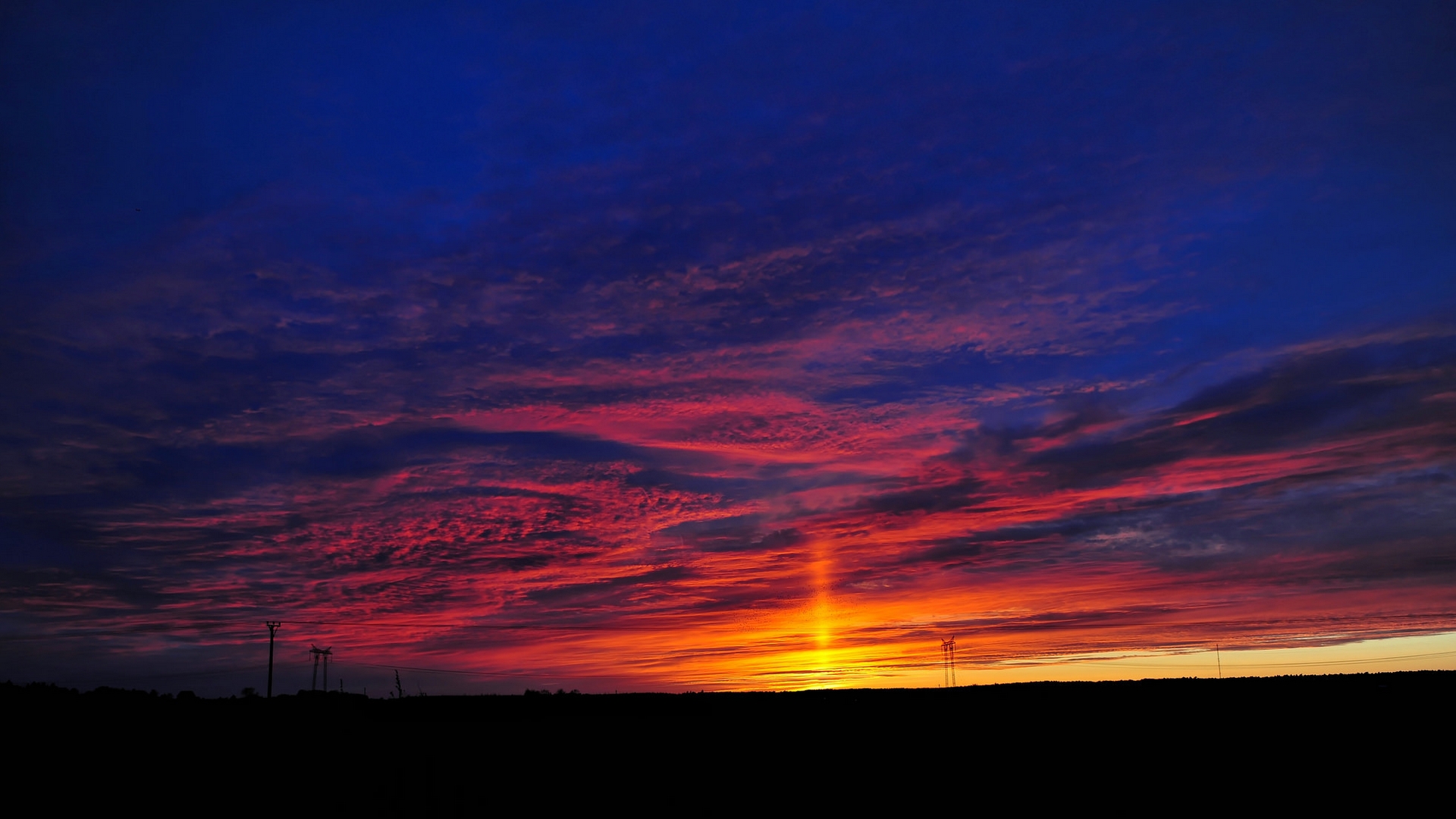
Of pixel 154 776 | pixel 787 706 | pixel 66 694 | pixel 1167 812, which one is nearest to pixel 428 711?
pixel 66 694

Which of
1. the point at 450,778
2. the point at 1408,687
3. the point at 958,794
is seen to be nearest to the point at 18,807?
the point at 450,778

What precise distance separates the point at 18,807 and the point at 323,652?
9707 centimetres

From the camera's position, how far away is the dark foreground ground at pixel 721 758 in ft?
111

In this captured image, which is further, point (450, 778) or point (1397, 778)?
point (450, 778)

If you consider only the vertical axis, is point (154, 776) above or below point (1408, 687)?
above

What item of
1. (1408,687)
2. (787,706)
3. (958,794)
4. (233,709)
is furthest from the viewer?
(1408,687)

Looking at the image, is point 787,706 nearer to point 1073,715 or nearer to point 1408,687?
point 1073,715

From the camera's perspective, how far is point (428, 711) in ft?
306

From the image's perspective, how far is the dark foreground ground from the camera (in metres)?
33.8

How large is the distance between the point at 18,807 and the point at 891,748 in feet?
128

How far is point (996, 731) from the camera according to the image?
184ft

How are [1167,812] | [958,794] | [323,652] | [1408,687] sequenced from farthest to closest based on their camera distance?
1. [323,652]
2. [1408,687]
3. [958,794]
4. [1167,812]

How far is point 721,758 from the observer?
45.0 m

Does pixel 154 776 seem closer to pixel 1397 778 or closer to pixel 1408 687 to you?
pixel 1397 778
